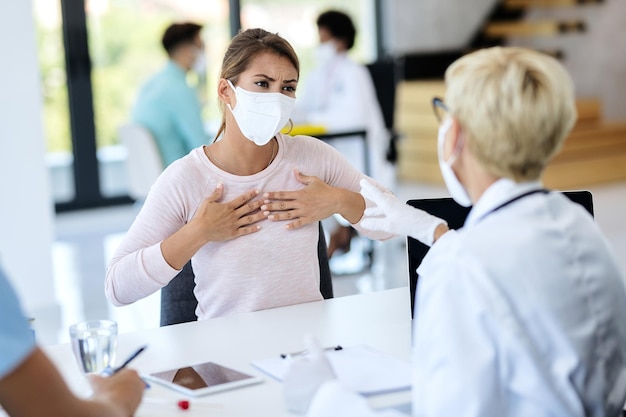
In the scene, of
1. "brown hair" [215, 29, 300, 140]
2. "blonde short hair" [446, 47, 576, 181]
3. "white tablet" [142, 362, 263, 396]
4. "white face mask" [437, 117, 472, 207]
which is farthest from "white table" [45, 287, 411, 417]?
"brown hair" [215, 29, 300, 140]

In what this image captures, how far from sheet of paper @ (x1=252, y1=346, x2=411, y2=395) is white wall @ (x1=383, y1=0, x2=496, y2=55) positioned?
247 inches

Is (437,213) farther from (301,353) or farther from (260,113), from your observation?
(260,113)

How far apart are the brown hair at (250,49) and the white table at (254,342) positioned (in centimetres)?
56

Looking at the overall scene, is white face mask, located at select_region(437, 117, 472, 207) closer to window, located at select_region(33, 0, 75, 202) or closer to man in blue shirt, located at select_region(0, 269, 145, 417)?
man in blue shirt, located at select_region(0, 269, 145, 417)

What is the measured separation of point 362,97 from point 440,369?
166 inches

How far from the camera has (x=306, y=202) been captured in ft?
7.24

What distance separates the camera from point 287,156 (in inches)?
90.0

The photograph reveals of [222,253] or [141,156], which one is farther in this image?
[141,156]

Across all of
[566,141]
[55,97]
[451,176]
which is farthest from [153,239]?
[566,141]

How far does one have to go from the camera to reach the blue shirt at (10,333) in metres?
1.14

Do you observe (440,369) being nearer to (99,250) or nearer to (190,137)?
(190,137)

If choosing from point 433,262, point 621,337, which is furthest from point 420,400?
point 621,337

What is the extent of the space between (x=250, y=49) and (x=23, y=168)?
2223 millimetres

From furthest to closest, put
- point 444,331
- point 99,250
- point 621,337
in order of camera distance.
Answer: point 99,250 < point 621,337 < point 444,331
